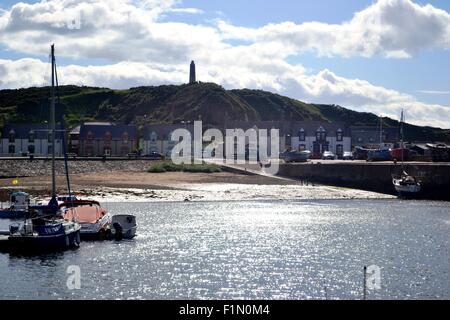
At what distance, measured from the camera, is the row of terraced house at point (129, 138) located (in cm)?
14712

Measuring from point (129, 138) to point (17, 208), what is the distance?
83.2m

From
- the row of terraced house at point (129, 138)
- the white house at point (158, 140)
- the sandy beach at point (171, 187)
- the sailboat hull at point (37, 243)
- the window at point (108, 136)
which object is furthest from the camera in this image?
the white house at point (158, 140)

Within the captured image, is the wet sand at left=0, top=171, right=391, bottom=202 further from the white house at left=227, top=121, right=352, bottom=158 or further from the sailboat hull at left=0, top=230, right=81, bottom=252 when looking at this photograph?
the white house at left=227, top=121, right=352, bottom=158

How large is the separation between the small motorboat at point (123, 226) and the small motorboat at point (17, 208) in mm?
13786

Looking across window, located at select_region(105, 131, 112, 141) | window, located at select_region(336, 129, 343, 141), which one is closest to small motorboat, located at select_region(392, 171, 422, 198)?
window, located at select_region(336, 129, 343, 141)

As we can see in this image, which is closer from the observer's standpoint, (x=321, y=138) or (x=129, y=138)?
(x=129, y=138)

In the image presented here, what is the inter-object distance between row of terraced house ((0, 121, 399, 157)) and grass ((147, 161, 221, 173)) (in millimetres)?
32940

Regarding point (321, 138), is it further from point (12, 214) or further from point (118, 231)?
point (118, 231)

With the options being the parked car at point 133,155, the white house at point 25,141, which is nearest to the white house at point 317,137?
the parked car at point 133,155

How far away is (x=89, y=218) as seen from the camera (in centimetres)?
5578

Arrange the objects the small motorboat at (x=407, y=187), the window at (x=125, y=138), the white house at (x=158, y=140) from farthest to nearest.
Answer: the white house at (x=158, y=140), the window at (x=125, y=138), the small motorboat at (x=407, y=187)

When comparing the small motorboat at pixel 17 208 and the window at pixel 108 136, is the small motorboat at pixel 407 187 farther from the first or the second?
the window at pixel 108 136

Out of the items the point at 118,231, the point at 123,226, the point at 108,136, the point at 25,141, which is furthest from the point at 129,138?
the point at 118,231
